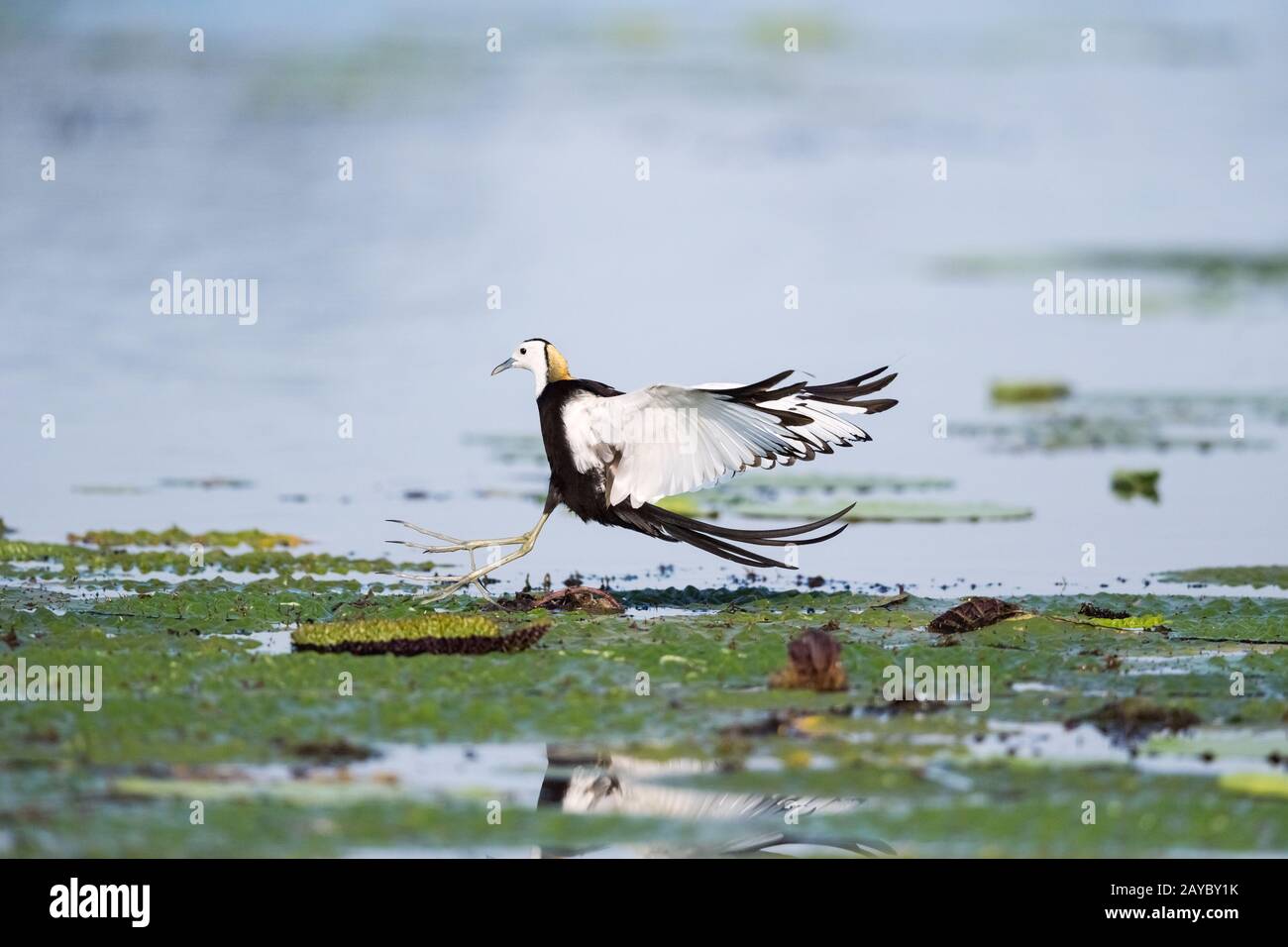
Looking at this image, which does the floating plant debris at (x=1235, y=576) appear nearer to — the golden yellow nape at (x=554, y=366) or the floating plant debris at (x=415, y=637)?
the golden yellow nape at (x=554, y=366)

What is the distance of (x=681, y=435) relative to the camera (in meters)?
13.5

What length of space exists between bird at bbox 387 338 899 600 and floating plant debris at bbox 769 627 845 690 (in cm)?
248

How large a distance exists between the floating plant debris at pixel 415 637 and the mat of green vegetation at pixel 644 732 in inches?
5.3

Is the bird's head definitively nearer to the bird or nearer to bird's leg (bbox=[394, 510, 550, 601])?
the bird

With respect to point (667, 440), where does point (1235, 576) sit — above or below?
below

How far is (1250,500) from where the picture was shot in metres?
21.1

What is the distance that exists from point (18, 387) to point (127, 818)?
2049cm

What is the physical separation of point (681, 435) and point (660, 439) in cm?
16

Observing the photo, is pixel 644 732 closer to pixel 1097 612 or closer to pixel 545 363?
pixel 1097 612

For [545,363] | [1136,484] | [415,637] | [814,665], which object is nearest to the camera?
[814,665]

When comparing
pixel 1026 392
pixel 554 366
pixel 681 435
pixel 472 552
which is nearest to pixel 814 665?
pixel 681 435

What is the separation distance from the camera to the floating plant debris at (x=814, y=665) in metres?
10.9
